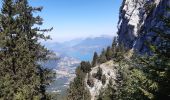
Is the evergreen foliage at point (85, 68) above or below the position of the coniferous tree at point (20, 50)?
below

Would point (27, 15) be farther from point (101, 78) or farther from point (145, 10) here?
point (145, 10)

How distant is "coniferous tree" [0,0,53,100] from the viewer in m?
26.6

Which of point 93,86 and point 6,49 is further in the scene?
point 93,86

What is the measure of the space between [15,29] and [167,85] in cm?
1921

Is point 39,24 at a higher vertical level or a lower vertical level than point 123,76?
higher

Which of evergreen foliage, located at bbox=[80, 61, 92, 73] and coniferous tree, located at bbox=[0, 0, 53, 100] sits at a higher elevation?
coniferous tree, located at bbox=[0, 0, 53, 100]

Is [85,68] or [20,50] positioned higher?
[20,50]

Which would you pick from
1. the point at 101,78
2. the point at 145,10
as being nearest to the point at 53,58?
the point at 101,78

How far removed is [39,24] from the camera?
99.0ft

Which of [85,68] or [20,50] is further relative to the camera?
[85,68]

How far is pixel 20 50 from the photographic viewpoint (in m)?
27.2

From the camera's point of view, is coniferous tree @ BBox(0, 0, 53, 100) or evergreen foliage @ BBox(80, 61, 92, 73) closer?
coniferous tree @ BBox(0, 0, 53, 100)

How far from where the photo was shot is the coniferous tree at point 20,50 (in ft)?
87.2

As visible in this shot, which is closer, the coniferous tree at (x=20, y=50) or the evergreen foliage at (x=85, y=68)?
the coniferous tree at (x=20, y=50)
